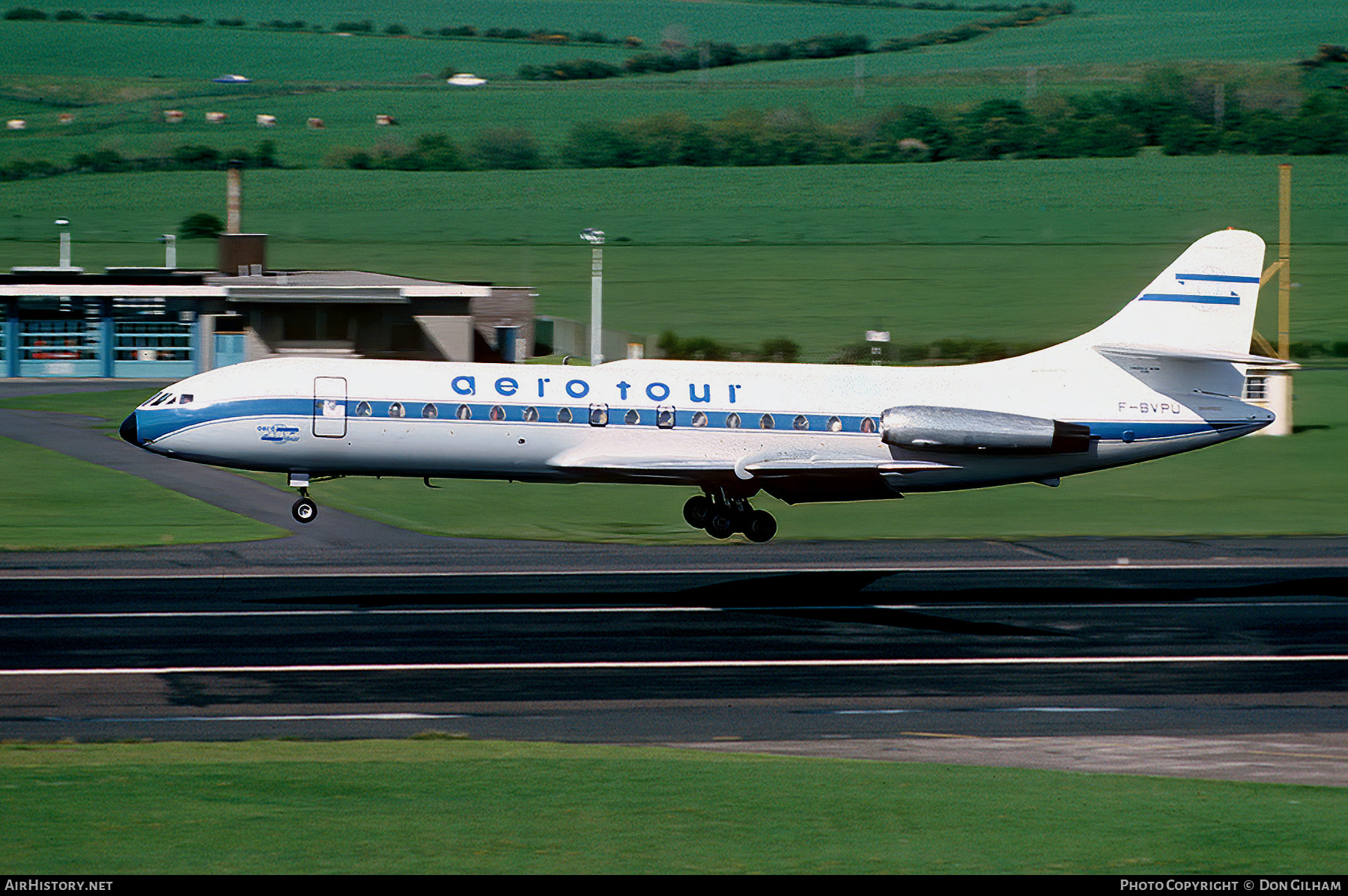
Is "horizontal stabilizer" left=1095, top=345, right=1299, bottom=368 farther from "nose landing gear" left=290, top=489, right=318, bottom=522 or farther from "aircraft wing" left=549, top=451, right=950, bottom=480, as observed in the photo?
"nose landing gear" left=290, top=489, right=318, bottom=522

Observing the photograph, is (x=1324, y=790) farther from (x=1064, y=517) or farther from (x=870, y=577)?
(x=1064, y=517)

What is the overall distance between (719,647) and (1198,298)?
14720 mm

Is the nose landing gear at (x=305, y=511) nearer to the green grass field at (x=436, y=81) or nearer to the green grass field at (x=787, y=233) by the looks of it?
the green grass field at (x=787, y=233)

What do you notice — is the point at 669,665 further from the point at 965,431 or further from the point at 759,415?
the point at 965,431

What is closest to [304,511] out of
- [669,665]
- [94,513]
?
[669,665]

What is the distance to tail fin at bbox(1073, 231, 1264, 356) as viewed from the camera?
33.0 m

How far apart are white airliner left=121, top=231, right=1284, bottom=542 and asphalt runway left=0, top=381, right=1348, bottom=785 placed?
2221 mm

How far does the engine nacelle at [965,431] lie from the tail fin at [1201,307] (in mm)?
2938

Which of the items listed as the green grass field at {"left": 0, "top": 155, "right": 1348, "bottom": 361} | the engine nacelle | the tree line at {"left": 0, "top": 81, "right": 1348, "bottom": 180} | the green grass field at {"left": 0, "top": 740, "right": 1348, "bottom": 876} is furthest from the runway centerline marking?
the tree line at {"left": 0, "top": 81, "right": 1348, "bottom": 180}

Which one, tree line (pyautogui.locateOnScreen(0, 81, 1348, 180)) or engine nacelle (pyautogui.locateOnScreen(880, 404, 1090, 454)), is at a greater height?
tree line (pyautogui.locateOnScreen(0, 81, 1348, 180))

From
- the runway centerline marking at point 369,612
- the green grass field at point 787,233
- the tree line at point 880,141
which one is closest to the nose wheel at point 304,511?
the runway centerline marking at point 369,612

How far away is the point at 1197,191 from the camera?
12138 cm

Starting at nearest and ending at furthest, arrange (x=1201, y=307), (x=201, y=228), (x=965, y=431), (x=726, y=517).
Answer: (x=965, y=431)
(x=1201, y=307)
(x=726, y=517)
(x=201, y=228)

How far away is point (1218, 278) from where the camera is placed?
3312cm
